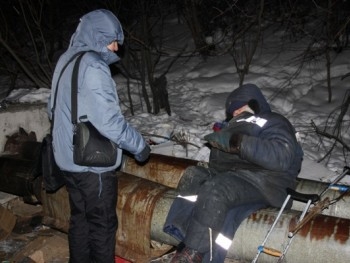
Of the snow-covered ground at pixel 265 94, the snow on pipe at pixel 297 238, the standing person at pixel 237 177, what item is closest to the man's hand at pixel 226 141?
the standing person at pixel 237 177

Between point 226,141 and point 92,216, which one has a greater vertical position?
point 226,141

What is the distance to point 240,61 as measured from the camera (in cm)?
923

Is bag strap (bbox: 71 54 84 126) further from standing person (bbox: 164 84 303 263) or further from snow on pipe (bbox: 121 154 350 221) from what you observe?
snow on pipe (bbox: 121 154 350 221)

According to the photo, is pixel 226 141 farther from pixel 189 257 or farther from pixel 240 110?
pixel 189 257

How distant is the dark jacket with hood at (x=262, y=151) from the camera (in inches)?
110

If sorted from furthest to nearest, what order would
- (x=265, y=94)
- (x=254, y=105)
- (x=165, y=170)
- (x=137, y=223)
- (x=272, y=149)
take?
1. (x=265, y=94)
2. (x=165, y=170)
3. (x=137, y=223)
4. (x=254, y=105)
5. (x=272, y=149)

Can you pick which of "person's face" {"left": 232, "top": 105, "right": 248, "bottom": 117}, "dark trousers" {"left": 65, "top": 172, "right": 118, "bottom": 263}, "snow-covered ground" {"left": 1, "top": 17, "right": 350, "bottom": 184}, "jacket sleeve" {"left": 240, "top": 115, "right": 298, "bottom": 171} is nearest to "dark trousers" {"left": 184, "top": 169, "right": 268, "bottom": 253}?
"jacket sleeve" {"left": 240, "top": 115, "right": 298, "bottom": 171}

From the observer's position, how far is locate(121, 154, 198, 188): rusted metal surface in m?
3.86

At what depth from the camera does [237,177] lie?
293 centimetres

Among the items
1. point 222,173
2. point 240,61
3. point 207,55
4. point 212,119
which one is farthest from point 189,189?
point 207,55

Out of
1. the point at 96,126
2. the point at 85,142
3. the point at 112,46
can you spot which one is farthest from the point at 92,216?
the point at 112,46

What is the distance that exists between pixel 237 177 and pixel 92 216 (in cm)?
113

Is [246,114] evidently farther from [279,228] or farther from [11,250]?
[11,250]

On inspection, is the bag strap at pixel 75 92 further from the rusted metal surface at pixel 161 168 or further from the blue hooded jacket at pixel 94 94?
the rusted metal surface at pixel 161 168
